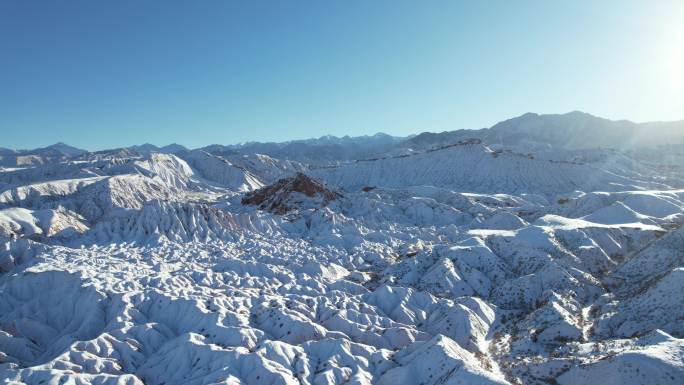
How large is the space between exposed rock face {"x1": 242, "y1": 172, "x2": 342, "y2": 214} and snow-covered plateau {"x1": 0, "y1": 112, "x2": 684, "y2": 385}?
4.92 m

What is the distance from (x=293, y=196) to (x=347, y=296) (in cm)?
5896

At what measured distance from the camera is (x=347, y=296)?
46.3 meters

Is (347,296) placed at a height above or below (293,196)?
below

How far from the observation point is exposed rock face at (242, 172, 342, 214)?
100062mm

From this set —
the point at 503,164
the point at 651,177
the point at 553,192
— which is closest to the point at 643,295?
the point at 553,192

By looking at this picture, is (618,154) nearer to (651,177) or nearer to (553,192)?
(651,177)

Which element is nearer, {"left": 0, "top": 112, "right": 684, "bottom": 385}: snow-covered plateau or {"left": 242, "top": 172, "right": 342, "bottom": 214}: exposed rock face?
{"left": 0, "top": 112, "right": 684, "bottom": 385}: snow-covered plateau

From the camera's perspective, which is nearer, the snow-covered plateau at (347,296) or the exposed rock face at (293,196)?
the snow-covered plateau at (347,296)

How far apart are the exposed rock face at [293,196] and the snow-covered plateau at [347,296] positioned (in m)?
4.92

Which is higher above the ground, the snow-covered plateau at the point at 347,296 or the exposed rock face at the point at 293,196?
the exposed rock face at the point at 293,196

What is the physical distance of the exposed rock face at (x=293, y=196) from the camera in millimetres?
100062

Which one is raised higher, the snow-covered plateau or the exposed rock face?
the exposed rock face

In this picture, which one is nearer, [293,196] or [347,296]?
[347,296]

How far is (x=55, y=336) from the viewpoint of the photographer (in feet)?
135
